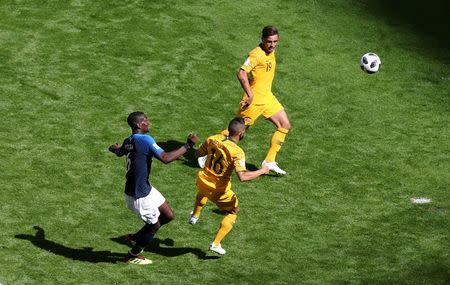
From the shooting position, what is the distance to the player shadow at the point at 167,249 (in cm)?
1109

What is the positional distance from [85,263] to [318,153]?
6.38m

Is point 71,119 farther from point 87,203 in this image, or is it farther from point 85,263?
point 85,263

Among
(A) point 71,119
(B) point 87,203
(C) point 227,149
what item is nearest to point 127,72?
(A) point 71,119

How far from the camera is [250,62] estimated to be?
13.3 m

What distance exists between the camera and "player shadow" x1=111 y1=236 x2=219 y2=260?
11094 millimetres

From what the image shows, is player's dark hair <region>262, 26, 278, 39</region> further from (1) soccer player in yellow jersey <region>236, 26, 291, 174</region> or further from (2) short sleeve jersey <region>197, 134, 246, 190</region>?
(2) short sleeve jersey <region>197, 134, 246, 190</region>

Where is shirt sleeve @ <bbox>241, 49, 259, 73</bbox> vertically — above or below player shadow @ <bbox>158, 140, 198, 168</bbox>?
above

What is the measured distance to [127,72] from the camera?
17.7 metres

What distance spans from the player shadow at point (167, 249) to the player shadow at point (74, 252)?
18.8 inches

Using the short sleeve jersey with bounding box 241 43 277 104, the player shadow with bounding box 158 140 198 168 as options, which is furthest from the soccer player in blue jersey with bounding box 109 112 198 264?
the player shadow with bounding box 158 140 198 168

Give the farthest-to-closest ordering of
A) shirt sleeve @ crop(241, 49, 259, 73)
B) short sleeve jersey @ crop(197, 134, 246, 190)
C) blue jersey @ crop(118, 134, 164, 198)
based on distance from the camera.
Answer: shirt sleeve @ crop(241, 49, 259, 73), short sleeve jersey @ crop(197, 134, 246, 190), blue jersey @ crop(118, 134, 164, 198)

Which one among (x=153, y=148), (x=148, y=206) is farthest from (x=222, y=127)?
(x=153, y=148)

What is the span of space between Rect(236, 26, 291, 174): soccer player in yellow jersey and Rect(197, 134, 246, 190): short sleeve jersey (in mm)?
2717

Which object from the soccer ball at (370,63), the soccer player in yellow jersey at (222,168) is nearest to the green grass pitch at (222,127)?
the soccer player in yellow jersey at (222,168)
